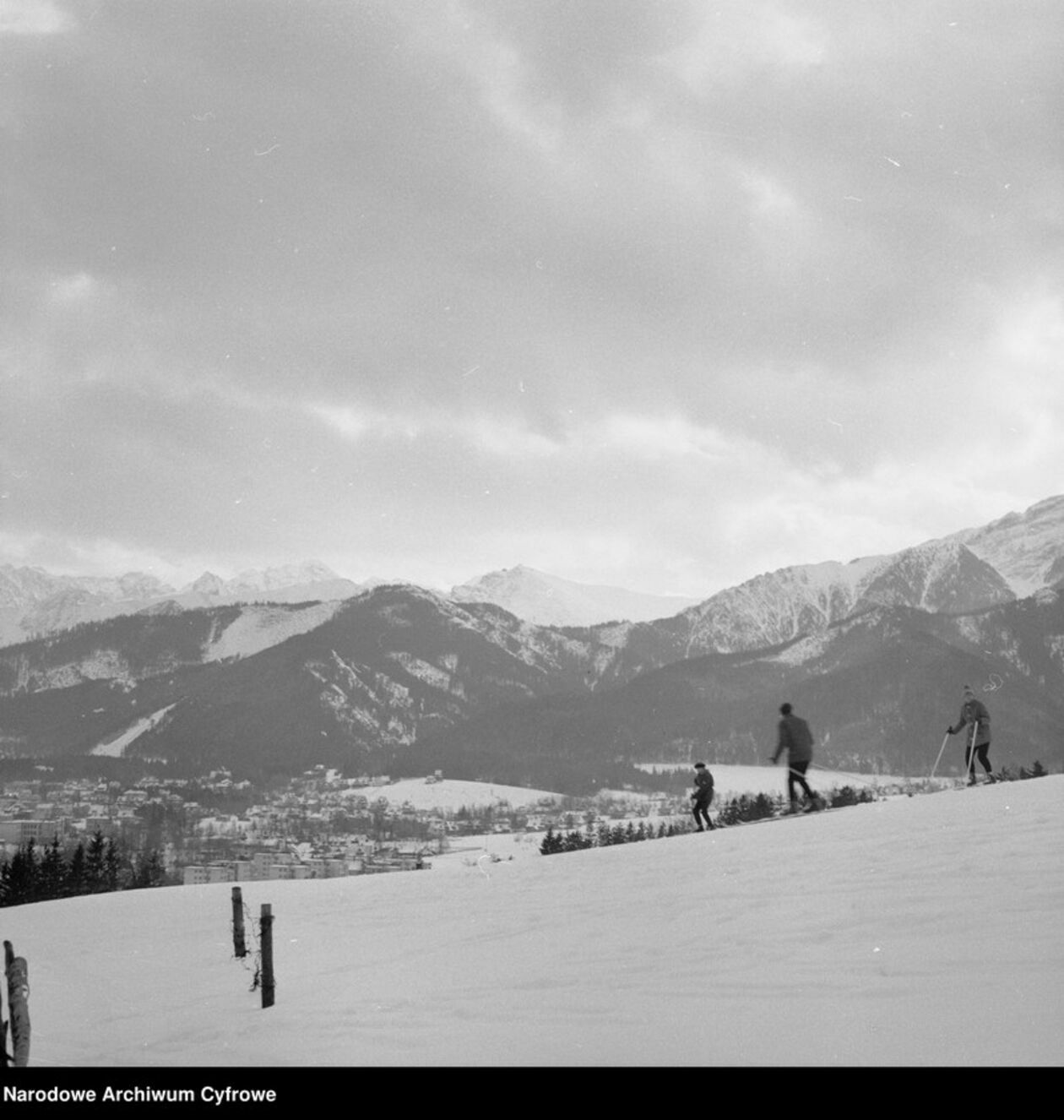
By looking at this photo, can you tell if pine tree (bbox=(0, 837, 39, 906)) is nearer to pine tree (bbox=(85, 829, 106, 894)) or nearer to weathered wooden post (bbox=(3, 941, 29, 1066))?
pine tree (bbox=(85, 829, 106, 894))

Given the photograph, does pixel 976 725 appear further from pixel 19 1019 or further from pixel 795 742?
pixel 19 1019

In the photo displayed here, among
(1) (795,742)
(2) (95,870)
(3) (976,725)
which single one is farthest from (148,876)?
(3) (976,725)

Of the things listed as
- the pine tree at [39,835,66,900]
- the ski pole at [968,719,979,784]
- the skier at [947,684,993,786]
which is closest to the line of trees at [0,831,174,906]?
the pine tree at [39,835,66,900]

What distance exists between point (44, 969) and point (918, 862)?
1676 centimetres

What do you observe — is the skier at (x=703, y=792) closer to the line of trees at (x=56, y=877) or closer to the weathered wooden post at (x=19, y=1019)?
the weathered wooden post at (x=19, y=1019)

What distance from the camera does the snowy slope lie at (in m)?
7.10

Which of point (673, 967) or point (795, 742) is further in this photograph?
point (795, 742)

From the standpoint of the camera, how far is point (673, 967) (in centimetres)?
977

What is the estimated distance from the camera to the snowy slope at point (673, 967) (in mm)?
7102

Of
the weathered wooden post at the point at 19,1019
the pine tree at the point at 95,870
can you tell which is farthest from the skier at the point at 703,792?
the pine tree at the point at 95,870

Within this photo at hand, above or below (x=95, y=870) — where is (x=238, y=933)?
above
